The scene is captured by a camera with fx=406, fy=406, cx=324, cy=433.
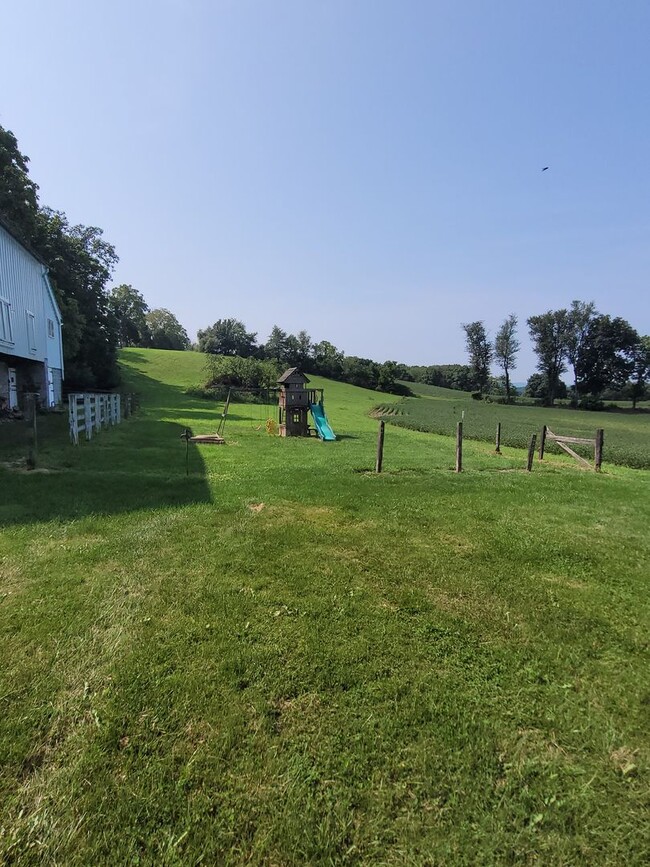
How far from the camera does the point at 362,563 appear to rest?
5.02 m

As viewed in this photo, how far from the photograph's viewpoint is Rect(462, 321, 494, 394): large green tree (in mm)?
84938

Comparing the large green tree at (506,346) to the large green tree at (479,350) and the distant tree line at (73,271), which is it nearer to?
the large green tree at (479,350)

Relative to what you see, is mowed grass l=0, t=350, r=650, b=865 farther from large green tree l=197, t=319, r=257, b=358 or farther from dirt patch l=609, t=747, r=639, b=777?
large green tree l=197, t=319, r=257, b=358

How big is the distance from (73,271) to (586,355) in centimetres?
7974

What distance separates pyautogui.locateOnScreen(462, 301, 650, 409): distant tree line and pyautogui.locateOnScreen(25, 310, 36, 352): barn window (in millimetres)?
69095

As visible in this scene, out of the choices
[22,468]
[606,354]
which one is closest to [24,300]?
[22,468]

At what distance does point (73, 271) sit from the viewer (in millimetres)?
31562

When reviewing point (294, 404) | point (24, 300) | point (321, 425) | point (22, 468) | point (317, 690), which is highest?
point (24, 300)

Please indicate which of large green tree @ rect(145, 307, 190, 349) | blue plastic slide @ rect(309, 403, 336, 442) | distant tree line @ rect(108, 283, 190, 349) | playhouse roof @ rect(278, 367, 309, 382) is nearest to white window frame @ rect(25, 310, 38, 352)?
playhouse roof @ rect(278, 367, 309, 382)

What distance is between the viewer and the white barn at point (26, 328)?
52.3 ft

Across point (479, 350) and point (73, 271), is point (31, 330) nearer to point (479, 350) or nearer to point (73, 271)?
point (73, 271)

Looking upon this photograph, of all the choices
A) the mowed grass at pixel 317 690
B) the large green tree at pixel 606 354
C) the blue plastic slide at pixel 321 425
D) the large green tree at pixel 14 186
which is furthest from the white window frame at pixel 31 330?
the large green tree at pixel 606 354

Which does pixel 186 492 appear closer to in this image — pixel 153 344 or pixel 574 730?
pixel 574 730

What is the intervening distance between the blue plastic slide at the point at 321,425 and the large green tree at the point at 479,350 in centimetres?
7333
